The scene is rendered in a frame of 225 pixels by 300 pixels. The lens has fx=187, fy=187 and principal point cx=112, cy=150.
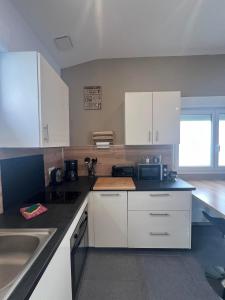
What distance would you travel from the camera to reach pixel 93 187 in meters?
2.13

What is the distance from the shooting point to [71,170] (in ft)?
8.34

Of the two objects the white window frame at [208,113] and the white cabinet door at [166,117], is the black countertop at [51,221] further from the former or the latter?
the white window frame at [208,113]

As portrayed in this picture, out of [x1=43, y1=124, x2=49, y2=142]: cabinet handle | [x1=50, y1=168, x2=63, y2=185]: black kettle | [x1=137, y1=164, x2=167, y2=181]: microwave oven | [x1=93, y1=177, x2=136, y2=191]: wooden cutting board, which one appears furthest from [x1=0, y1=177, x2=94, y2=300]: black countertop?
[x1=137, y1=164, x2=167, y2=181]: microwave oven

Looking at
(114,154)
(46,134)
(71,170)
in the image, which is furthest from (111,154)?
(46,134)

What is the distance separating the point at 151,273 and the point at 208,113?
2264mm

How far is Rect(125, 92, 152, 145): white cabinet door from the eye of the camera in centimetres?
235

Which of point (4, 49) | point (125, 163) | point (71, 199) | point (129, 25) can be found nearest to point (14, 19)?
point (4, 49)

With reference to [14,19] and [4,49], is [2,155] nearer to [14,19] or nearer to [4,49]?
[4,49]

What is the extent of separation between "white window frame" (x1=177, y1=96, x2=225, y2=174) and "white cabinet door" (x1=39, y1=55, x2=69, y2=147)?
170 centimetres

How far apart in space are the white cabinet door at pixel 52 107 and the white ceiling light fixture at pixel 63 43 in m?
0.55

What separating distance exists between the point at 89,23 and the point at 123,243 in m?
2.38

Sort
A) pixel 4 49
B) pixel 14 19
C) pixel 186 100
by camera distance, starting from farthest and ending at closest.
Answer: pixel 186 100 < pixel 14 19 < pixel 4 49

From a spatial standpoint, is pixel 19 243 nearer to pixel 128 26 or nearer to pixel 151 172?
pixel 151 172

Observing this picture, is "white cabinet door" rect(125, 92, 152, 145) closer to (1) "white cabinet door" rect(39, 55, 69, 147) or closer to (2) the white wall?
(1) "white cabinet door" rect(39, 55, 69, 147)
